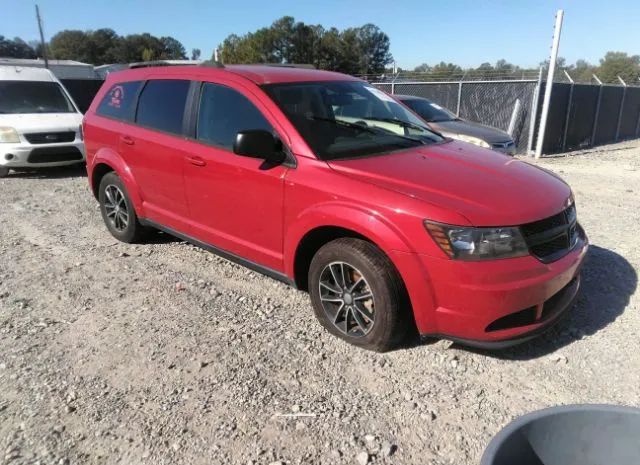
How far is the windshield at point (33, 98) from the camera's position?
9.69m

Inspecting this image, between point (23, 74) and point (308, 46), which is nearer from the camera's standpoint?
point (23, 74)

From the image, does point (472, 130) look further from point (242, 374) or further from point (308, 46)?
point (308, 46)

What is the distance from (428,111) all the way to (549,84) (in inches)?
154

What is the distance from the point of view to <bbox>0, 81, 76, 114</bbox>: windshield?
969 centimetres

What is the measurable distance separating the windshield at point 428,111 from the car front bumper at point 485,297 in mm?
7657

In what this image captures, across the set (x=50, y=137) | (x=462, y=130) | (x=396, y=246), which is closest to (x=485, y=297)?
(x=396, y=246)

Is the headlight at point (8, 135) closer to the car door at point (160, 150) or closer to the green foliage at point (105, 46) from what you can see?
the car door at point (160, 150)

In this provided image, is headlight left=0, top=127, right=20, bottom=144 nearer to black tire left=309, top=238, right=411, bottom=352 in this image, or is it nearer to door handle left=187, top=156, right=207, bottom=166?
door handle left=187, top=156, right=207, bottom=166

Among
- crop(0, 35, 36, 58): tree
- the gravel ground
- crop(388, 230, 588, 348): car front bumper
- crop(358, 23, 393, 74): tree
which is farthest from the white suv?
crop(358, 23, 393, 74): tree

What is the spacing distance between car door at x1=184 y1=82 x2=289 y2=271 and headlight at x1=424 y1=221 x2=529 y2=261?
119 centimetres

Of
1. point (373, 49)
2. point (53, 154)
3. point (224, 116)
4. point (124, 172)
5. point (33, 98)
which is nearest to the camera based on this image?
point (224, 116)

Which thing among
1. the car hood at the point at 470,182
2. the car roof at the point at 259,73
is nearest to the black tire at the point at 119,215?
the car roof at the point at 259,73

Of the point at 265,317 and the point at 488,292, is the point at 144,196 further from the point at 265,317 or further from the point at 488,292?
the point at 488,292

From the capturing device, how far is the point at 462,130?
31.6 feet
